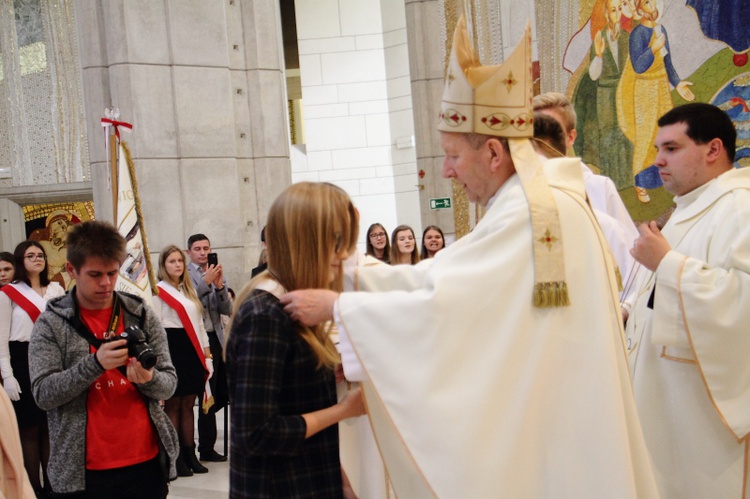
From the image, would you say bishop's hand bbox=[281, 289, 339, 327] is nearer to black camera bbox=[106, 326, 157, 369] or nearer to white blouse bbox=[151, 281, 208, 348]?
black camera bbox=[106, 326, 157, 369]

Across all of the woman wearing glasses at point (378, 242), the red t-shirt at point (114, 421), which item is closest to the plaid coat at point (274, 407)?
the red t-shirt at point (114, 421)

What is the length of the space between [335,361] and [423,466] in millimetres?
360

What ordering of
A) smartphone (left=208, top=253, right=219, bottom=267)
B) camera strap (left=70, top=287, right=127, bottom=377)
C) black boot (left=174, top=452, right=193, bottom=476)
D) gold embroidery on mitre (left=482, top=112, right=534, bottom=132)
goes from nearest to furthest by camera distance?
gold embroidery on mitre (left=482, top=112, right=534, bottom=132)
camera strap (left=70, top=287, right=127, bottom=377)
black boot (left=174, top=452, right=193, bottom=476)
smartphone (left=208, top=253, right=219, bottom=267)

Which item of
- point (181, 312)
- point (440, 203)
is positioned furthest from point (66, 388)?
point (440, 203)

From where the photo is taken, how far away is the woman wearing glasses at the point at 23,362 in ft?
20.0

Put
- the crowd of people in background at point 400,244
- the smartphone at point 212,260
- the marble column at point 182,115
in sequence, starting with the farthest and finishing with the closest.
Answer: the marble column at point 182,115
the crowd of people in background at point 400,244
the smartphone at point 212,260

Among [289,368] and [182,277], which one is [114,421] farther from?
[182,277]

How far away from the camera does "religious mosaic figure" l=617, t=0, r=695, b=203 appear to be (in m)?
6.46

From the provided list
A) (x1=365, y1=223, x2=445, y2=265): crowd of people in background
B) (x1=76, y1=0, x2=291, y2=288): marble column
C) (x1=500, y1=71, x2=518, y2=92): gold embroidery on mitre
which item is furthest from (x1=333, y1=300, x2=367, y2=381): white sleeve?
(x1=76, y1=0, x2=291, y2=288): marble column

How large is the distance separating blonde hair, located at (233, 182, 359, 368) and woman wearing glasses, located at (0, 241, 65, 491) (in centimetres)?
446

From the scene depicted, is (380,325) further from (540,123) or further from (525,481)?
(540,123)

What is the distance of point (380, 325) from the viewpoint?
7.18 feet

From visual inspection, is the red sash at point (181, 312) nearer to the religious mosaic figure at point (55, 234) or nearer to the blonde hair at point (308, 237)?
the blonde hair at point (308, 237)

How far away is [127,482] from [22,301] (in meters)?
3.51
